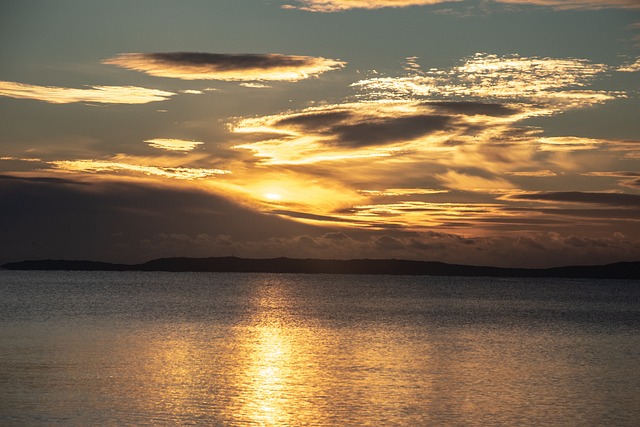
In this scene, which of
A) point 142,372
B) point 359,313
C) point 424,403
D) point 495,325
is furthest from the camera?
point 359,313

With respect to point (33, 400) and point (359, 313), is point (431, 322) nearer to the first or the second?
point (359, 313)

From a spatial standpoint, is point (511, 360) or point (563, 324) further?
point (563, 324)

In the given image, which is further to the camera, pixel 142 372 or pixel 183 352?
pixel 183 352

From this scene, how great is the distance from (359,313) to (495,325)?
935 inches

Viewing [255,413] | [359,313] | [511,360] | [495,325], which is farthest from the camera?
[359,313]

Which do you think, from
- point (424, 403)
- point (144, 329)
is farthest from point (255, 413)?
point (144, 329)

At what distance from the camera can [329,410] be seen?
3862 cm

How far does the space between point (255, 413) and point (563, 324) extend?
7655 centimetres

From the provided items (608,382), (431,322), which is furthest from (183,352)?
(431,322)

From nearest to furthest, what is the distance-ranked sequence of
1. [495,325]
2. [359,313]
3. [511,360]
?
[511,360] < [495,325] < [359,313]

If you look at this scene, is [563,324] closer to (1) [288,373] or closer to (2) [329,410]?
(1) [288,373]

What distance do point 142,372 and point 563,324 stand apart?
2770 inches

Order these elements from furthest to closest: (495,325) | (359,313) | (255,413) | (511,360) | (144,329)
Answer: (359,313) → (495,325) → (144,329) → (511,360) → (255,413)

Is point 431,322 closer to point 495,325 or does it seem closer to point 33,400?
point 495,325
